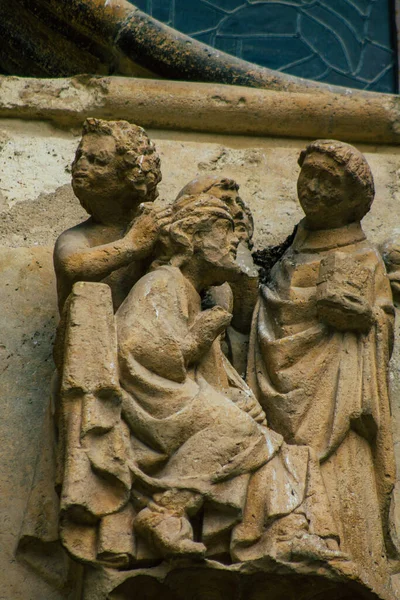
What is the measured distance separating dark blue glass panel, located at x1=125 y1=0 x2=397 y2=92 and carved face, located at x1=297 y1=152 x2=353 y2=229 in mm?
1823

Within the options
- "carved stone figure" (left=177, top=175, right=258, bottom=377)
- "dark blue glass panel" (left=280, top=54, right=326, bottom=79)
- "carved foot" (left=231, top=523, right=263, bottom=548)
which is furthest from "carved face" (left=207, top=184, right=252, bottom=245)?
"dark blue glass panel" (left=280, top=54, right=326, bottom=79)

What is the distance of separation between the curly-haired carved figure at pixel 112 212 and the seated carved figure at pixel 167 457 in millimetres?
219

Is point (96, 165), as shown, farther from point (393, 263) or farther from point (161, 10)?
point (161, 10)

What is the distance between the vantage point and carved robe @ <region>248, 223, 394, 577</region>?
3836 millimetres

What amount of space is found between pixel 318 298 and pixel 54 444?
1.05 metres

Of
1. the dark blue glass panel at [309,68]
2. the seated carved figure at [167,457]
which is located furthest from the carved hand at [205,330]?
the dark blue glass panel at [309,68]

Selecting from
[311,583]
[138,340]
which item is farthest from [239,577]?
[138,340]

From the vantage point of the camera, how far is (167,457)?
3592mm

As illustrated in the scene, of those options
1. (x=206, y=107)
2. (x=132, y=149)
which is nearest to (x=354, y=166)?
(x=132, y=149)

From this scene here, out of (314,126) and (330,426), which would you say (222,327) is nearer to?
(330,426)

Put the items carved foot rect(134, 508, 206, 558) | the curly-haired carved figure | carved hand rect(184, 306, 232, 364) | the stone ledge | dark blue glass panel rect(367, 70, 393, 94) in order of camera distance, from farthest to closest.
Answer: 1. dark blue glass panel rect(367, 70, 393, 94)
2. the stone ledge
3. the curly-haired carved figure
4. carved hand rect(184, 306, 232, 364)
5. carved foot rect(134, 508, 206, 558)

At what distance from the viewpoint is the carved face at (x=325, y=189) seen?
172 inches

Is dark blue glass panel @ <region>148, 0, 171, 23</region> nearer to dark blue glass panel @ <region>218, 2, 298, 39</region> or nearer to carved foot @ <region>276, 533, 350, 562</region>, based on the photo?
dark blue glass panel @ <region>218, 2, 298, 39</region>

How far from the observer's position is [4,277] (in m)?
4.62
